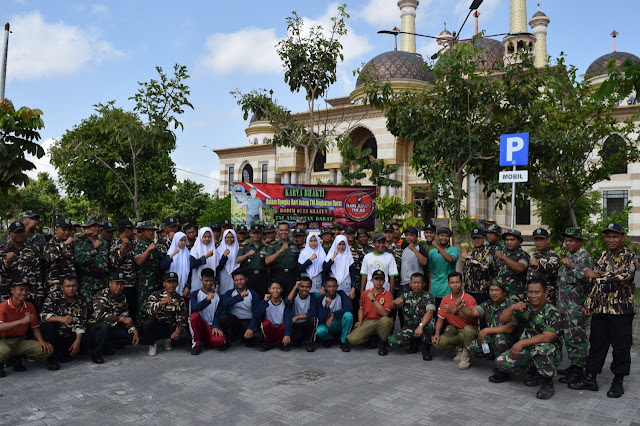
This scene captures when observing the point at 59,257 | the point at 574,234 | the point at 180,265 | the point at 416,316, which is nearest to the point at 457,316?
the point at 416,316

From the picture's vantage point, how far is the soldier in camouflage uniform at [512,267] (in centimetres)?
628

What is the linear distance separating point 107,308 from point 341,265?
357 centimetres

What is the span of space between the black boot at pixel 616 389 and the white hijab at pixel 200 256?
564cm

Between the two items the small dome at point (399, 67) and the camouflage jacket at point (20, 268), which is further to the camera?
the small dome at point (399, 67)

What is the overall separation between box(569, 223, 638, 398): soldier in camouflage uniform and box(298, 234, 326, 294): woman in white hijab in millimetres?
3956

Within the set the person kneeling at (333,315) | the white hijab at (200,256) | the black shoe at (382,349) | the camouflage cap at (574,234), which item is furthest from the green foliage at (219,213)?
the camouflage cap at (574,234)

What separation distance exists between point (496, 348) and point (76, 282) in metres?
5.46

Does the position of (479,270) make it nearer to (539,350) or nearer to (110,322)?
(539,350)

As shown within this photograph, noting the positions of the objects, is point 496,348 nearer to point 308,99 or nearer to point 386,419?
point 386,419

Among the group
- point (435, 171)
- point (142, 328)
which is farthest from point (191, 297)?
point (435, 171)

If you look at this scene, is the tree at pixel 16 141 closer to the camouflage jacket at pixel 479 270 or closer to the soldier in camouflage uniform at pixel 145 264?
the soldier in camouflage uniform at pixel 145 264

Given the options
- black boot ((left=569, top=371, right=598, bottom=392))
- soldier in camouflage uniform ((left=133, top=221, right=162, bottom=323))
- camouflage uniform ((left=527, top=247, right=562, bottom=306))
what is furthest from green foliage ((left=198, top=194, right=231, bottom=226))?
black boot ((left=569, top=371, right=598, bottom=392))

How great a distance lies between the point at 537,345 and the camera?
540 centimetres

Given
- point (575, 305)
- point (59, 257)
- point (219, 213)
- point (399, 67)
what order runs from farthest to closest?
point (219, 213) < point (399, 67) < point (59, 257) < point (575, 305)
